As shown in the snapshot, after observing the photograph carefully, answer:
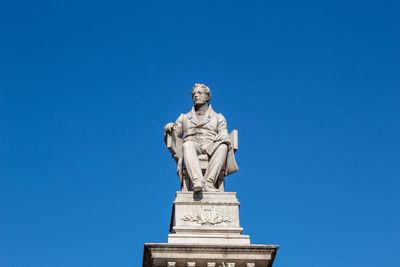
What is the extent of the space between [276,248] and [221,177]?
2.96 metres

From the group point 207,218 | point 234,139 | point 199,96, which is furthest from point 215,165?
point 199,96

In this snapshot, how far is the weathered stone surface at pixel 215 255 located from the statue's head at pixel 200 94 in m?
4.99

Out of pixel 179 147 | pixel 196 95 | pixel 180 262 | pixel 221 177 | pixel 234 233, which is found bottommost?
pixel 180 262

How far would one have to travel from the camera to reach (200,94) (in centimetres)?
1709

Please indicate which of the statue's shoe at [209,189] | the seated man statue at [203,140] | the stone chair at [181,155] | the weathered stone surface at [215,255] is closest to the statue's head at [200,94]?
the seated man statue at [203,140]

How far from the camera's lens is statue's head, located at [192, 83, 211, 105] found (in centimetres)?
1705

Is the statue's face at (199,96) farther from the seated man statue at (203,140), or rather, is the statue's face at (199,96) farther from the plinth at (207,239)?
the plinth at (207,239)

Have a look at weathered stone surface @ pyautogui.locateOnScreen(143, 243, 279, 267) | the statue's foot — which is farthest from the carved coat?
weathered stone surface @ pyautogui.locateOnScreen(143, 243, 279, 267)

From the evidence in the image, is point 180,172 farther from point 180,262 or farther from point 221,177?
point 180,262

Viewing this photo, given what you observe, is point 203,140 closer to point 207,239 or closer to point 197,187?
point 197,187

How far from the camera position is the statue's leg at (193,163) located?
48.9 feet

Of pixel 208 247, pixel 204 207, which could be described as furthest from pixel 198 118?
pixel 208 247

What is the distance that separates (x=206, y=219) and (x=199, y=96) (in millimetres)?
4059

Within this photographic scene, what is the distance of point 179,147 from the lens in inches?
653
